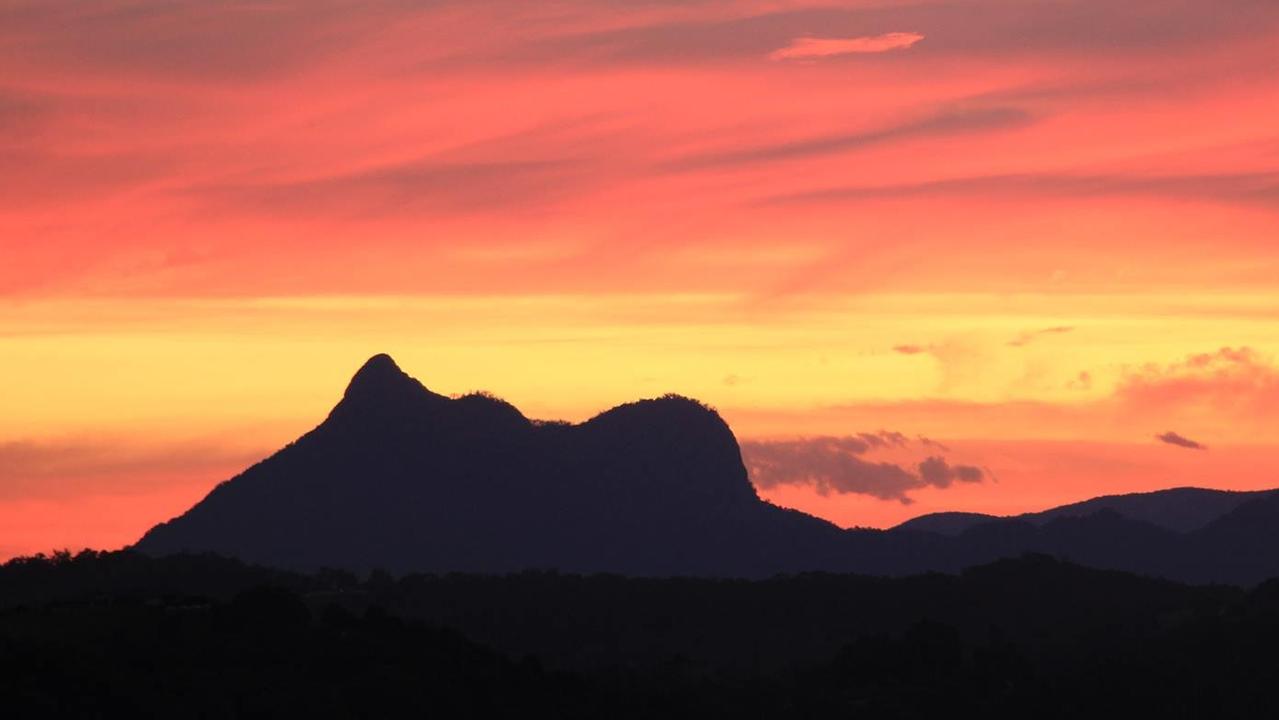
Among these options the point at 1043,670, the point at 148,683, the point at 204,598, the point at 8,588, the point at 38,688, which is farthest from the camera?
the point at 8,588

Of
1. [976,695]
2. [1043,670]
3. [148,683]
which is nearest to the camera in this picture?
[148,683]

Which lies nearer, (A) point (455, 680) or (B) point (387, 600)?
(A) point (455, 680)

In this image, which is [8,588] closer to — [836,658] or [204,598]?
[204,598]

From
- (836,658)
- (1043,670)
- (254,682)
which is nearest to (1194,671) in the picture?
(1043,670)

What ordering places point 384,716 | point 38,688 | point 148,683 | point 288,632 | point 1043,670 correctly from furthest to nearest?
point 1043,670
point 288,632
point 384,716
point 148,683
point 38,688

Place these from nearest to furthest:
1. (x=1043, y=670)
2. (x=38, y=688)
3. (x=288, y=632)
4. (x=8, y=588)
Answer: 1. (x=38, y=688)
2. (x=288, y=632)
3. (x=1043, y=670)
4. (x=8, y=588)

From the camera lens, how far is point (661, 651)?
655 ft

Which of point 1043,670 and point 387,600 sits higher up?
point 387,600

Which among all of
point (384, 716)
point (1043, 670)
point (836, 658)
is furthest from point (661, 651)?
point (384, 716)

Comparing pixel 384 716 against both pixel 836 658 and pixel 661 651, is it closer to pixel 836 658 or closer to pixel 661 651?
pixel 836 658

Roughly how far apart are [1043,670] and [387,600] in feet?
191

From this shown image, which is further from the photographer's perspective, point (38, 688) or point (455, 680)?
point (455, 680)

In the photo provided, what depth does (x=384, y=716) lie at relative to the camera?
116938 millimetres

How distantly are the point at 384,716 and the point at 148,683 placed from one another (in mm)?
13345
